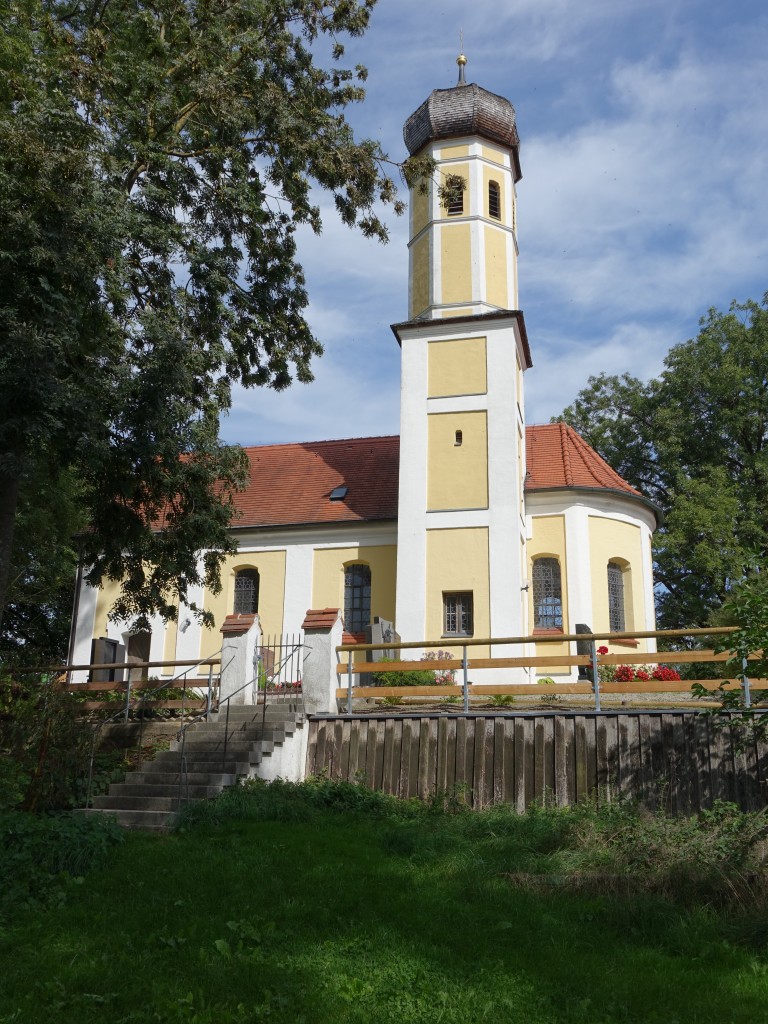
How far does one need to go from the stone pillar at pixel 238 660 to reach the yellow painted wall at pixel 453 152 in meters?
15.4

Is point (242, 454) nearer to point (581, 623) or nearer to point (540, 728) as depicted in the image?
point (540, 728)

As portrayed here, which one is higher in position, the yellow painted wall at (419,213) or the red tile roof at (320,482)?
the yellow painted wall at (419,213)

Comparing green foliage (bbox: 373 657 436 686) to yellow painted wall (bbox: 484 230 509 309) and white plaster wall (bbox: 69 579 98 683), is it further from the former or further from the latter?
yellow painted wall (bbox: 484 230 509 309)

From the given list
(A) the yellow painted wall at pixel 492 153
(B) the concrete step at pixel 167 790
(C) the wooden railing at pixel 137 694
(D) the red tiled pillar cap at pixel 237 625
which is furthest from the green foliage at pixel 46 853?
(A) the yellow painted wall at pixel 492 153

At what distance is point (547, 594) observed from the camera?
23.4 meters

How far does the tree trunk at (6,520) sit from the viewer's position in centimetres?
1145

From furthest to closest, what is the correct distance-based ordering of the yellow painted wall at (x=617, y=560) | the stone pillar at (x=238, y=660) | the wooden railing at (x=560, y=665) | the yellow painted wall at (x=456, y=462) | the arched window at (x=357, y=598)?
the arched window at (x=357, y=598) < the yellow painted wall at (x=617, y=560) < the yellow painted wall at (x=456, y=462) < the stone pillar at (x=238, y=660) < the wooden railing at (x=560, y=665)

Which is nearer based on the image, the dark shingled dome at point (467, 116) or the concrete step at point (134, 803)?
the concrete step at point (134, 803)

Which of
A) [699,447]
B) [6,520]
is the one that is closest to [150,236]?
[6,520]

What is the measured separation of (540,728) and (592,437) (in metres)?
23.8

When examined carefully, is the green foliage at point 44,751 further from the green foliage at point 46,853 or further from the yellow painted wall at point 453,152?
the yellow painted wall at point 453,152

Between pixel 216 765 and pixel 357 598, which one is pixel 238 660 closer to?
pixel 216 765

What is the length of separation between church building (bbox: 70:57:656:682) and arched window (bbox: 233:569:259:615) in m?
0.04

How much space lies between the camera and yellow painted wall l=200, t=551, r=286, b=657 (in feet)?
79.1
